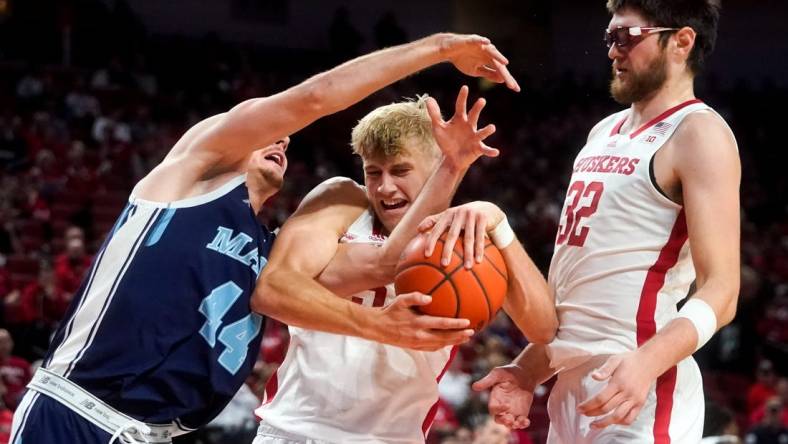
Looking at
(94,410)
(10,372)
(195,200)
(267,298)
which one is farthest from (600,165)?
(10,372)

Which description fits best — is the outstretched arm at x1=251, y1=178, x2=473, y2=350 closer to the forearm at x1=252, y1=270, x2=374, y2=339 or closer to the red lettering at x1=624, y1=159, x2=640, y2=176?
the forearm at x1=252, y1=270, x2=374, y2=339

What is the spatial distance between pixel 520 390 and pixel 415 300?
813 millimetres

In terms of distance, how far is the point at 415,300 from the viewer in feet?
11.0

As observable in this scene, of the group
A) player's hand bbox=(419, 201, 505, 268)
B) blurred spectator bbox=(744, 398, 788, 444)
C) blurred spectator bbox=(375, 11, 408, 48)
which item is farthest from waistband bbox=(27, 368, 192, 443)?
blurred spectator bbox=(375, 11, 408, 48)

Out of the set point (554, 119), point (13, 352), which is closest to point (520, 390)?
point (13, 352)

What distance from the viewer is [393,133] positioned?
159 inches

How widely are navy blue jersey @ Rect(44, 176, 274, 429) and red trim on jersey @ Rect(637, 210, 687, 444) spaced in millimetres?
1361

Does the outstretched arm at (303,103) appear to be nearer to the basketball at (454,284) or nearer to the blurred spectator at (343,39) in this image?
the basketball at (454,284)

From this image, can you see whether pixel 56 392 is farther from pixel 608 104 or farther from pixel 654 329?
pixel 608 104

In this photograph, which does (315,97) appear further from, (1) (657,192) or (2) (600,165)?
(1) (657,192)

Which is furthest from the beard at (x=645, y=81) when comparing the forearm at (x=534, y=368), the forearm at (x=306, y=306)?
the forearm at (x=306, y=306)

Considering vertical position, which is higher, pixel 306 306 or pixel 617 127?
pixel 617 127

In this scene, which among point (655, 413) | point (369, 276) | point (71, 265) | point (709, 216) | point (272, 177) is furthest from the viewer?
point (71, 265)

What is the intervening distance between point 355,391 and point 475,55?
1.30 metres
